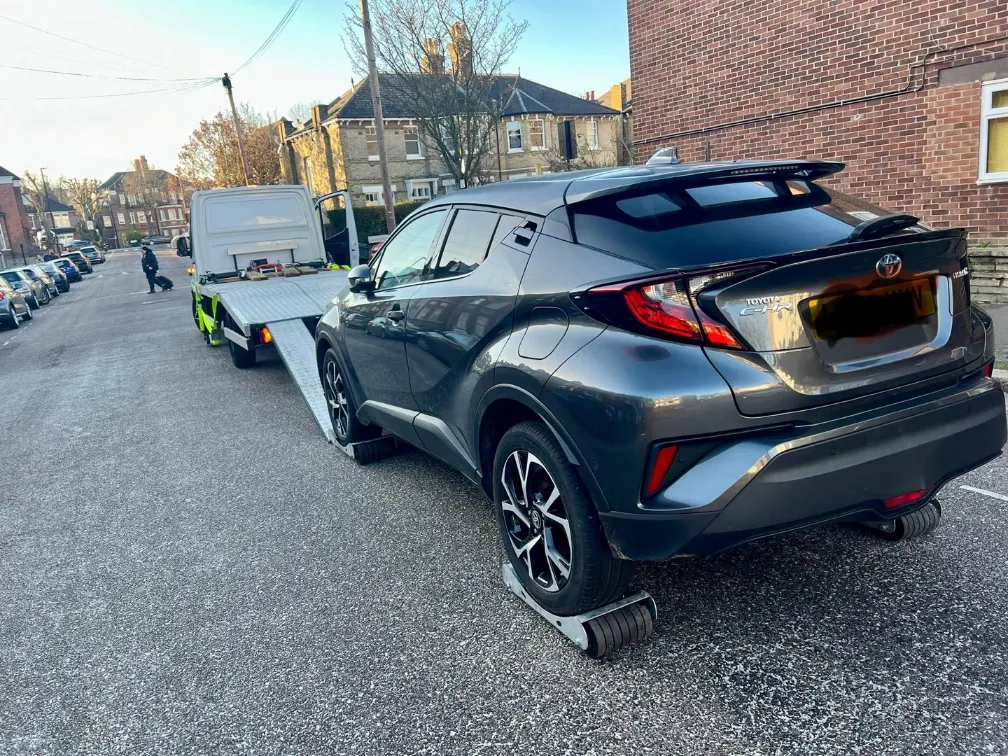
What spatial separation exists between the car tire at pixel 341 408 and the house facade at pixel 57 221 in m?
94.9

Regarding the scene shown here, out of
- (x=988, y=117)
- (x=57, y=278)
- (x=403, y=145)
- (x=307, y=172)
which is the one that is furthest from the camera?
(x=307, y=172)

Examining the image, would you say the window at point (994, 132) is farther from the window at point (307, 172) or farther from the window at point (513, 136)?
the window at point (307, 172)

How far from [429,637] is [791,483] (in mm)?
1614

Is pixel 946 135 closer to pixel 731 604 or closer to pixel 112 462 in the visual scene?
pixel 731 604

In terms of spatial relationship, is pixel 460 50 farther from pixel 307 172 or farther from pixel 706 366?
pixel 307 172

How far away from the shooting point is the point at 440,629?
3.18 metres

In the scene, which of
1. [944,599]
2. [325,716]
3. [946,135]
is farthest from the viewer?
[946,135]

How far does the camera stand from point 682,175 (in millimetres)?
2846

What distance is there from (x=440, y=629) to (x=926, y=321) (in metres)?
2.25

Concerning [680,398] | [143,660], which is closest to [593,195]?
[680,398]

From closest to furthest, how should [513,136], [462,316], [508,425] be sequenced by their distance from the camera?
1. [508,425]
2. [462,316]
3. [513,136]

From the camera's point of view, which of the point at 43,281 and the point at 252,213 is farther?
the point at 43,281

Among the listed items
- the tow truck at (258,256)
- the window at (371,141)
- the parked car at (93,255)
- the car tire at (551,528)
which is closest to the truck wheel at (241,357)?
the tow truck at (258,256)

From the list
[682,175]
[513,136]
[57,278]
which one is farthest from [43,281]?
[682,175]
